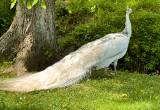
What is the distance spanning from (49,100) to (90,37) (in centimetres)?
406

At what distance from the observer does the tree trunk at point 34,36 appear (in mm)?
10094

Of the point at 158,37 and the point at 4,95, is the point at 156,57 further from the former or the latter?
the point at 4,95

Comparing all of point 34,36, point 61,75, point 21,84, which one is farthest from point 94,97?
point 34,36

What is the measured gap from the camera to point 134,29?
11.6 meters

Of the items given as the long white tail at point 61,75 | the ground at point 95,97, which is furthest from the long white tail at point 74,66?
the ground at point 95,97

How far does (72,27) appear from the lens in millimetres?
13266

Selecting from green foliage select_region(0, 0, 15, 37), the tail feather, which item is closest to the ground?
the tail feather

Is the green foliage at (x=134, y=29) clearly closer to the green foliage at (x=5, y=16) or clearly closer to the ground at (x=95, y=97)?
the green foliage at (x=5, y=16)

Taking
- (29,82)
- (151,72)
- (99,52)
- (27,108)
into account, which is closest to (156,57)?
(151,72)

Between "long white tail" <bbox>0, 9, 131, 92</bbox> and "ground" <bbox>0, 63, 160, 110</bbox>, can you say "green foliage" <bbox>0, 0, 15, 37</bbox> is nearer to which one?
"long white tail" <bbox>0, 9, 131, 92</bbox>

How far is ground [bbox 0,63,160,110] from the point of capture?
Answer: 7562 mm

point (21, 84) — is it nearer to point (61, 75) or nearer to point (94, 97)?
point (61, 75)

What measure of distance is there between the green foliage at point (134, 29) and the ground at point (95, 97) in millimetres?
2056

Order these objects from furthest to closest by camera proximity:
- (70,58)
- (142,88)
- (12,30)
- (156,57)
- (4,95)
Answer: (156,57)
(12,30)
(70,58)
(142,88)
(4,95)
